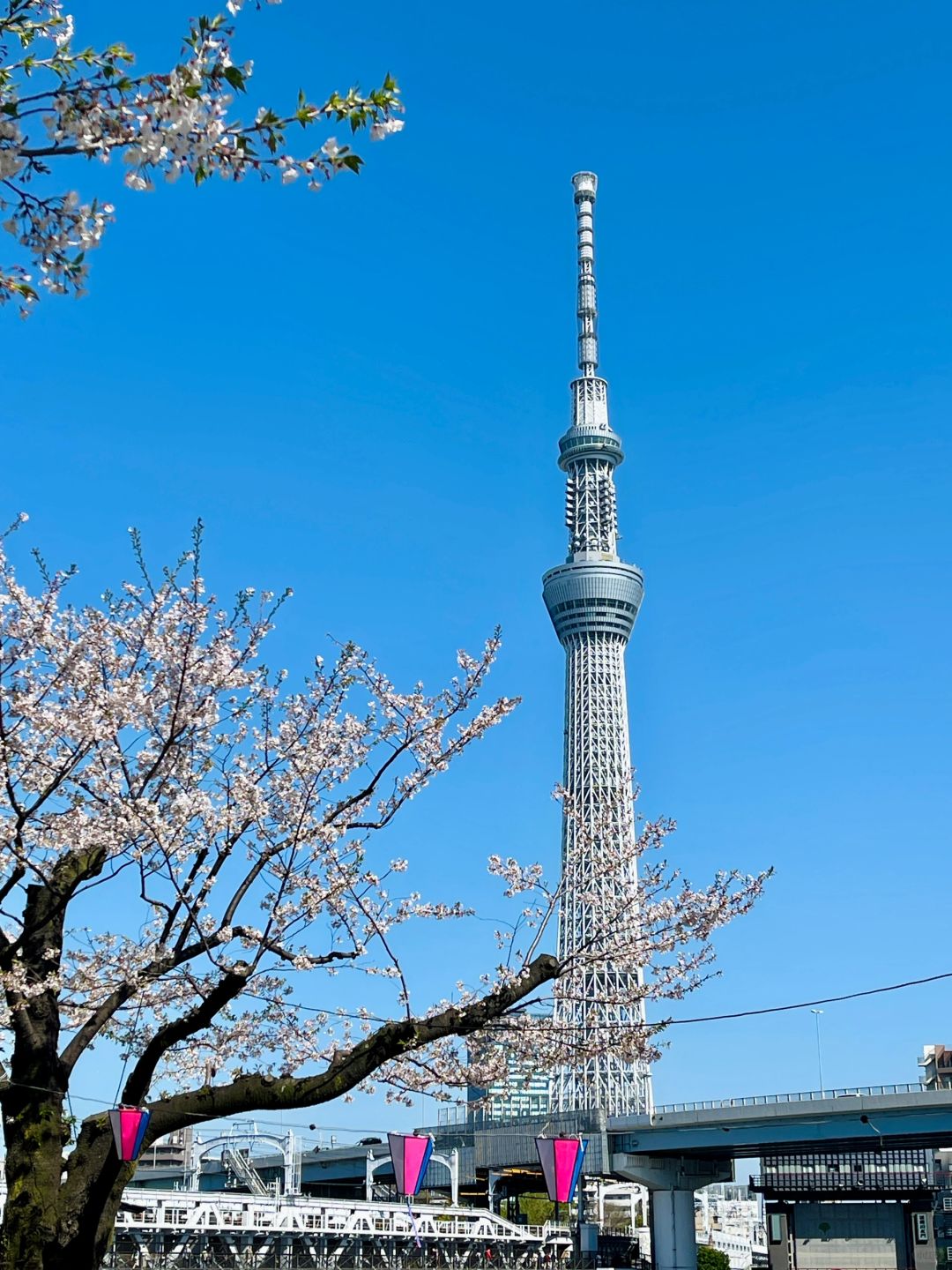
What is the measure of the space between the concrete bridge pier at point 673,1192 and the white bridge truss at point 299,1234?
7.60 m

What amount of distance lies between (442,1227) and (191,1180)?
109ft

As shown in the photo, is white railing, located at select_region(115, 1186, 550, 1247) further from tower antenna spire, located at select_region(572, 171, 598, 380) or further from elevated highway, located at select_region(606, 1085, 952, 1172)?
tower antenna spire, located at select_region(572, 171, 598, 380)

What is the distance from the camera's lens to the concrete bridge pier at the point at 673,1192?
68438 millimetres

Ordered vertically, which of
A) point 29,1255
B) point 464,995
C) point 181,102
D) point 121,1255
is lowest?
point 121,1255

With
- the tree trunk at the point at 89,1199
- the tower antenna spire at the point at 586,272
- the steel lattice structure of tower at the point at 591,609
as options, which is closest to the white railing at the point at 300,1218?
the tree trunk at the point at 89,1199

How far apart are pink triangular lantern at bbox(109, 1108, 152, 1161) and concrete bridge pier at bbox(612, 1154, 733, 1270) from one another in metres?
63.8

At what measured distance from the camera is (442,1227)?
57906 millimetres

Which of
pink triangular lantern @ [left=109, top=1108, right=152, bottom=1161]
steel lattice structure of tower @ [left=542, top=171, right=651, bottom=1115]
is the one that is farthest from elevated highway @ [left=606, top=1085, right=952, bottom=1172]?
pink triangular lantern @ [left=109, top=1108, right=152, bottom=1161]

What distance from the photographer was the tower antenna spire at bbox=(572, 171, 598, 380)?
137 meters

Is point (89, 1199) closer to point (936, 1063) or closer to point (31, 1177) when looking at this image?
point (31, 1177)

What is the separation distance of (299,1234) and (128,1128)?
1754 inches

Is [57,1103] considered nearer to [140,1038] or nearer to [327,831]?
[140,1038]

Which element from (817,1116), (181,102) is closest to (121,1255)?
(817,1116)

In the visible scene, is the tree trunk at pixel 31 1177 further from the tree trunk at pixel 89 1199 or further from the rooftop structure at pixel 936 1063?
the rooftop structure at pixel 936 1063
